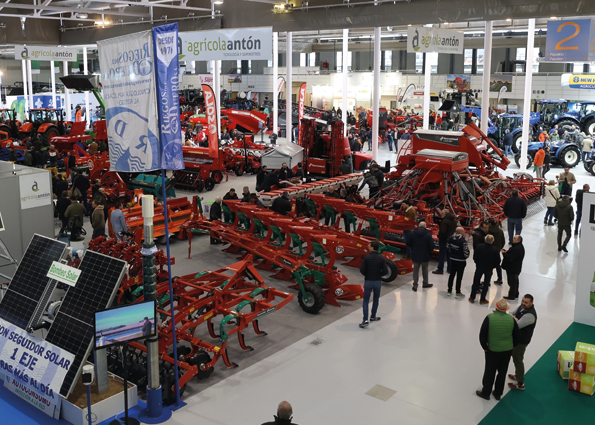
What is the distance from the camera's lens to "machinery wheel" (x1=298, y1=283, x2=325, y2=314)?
28.7 feet

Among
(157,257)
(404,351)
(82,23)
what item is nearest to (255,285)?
(157,257)

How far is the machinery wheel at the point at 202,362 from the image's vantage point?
686cm

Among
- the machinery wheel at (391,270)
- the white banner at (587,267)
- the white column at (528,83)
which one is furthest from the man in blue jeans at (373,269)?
the white column at (528,83)

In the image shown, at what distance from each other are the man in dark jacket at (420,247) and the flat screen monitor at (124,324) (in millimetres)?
4931

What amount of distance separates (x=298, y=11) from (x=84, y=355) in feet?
50.3

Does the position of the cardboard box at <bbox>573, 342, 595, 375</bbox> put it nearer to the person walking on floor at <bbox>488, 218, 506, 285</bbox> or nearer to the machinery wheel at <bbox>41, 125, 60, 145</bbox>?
the person walking on floor at <bbox>488, 218, 506, 285</bbox>

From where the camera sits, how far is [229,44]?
17031 mm

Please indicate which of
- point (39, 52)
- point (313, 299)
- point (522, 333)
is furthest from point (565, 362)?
point (39, 52)

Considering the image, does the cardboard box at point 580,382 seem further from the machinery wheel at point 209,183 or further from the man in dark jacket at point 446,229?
the machinery wheel at point 209,183

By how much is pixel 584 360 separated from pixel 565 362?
309 millimetres

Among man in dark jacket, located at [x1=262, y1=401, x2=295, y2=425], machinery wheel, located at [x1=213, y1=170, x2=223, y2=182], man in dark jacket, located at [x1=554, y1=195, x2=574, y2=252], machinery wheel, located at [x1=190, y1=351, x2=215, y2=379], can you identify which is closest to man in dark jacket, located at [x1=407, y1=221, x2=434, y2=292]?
man in dark jacket, located at [x1=554, y1=195, x2=574, y2=252]

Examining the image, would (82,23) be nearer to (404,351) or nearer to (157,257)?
(157,257)

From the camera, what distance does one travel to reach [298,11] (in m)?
19.1

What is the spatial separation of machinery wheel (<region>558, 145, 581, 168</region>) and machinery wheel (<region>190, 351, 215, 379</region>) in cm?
1700
